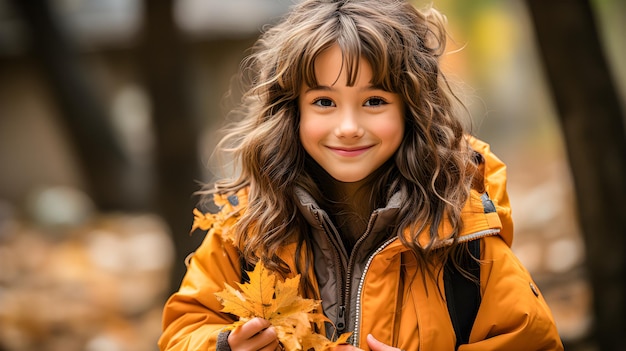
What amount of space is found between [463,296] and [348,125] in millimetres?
543

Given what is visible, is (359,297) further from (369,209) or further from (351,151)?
(351,151)

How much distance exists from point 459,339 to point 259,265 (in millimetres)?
562

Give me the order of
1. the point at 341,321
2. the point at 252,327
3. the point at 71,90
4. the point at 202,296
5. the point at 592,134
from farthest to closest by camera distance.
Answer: the point at 71,90 → the point at 592,134 → the point at 202,296 → the point at 341,321 → the point at 252,327

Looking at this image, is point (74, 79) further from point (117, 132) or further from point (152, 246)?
point (152, 246)

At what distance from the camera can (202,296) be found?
2.31m

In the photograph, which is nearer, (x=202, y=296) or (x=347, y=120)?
(x=347, y=120)

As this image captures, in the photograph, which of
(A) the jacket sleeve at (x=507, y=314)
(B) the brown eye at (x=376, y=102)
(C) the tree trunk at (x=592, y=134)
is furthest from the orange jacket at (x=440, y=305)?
(C) the tree trunk at (x=592, y=134)

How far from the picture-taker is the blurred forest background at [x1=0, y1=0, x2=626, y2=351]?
3.55 meters

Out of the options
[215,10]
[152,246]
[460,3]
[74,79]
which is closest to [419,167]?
[74,79]

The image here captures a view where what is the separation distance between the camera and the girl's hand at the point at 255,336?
208 cm

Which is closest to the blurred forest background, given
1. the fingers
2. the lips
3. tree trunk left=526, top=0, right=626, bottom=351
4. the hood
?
tree trunk left=526, top=0, right=626, bottom=351

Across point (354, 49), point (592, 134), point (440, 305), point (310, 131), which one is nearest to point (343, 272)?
point (440, 305)

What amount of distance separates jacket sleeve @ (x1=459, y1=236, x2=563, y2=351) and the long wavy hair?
163 millimetres

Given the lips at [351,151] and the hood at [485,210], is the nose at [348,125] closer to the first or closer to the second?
the lips at [351,151]
